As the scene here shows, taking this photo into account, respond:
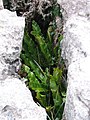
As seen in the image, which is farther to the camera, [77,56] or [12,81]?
[77,56]

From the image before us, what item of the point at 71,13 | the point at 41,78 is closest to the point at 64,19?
the point at 71,13

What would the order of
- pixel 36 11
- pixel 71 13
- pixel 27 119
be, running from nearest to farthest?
pixel 27 119, pixel 71 13, pixel 36 11

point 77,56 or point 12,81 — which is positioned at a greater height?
point 77,56

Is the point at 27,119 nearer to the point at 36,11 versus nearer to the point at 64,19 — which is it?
the point at 64,19
